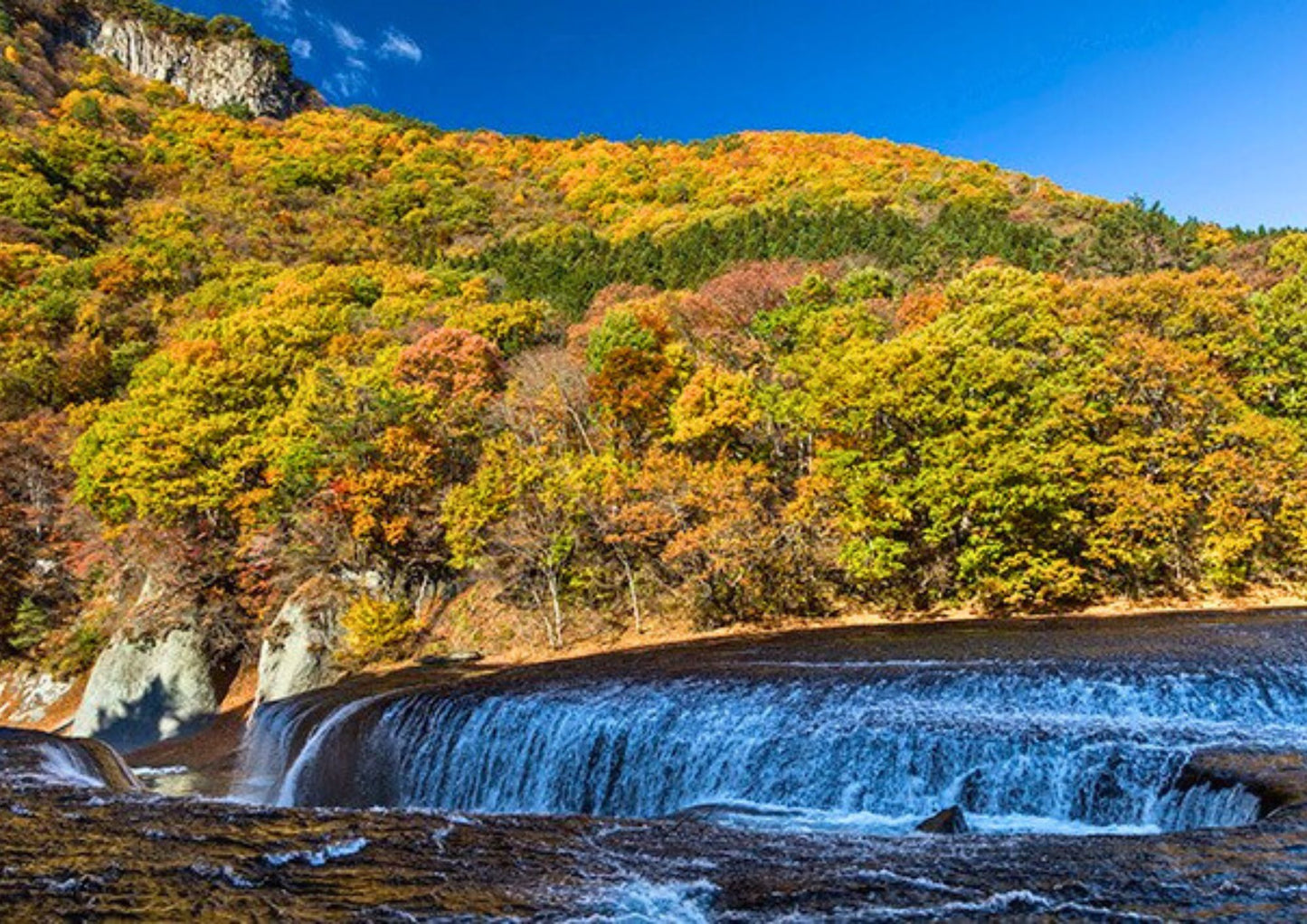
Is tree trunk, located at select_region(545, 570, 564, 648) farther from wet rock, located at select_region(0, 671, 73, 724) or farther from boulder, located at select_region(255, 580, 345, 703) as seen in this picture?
wet rock, located at select_region(0, 671, 73, 724)

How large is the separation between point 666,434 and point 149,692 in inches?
788

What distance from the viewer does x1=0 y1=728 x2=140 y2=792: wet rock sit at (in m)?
8.87

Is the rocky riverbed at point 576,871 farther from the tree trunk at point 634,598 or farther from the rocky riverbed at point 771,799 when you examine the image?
the tree trunk at point 634,598

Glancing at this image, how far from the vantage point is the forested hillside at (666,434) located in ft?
74.3

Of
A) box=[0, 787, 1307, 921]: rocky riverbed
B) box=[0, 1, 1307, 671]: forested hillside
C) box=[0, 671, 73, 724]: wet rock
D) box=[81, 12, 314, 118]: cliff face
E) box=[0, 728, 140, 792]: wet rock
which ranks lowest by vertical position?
box=[0, 671, 73, 724]: wet rock

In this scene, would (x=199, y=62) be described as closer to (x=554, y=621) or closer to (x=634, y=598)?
(x=554, y=621)

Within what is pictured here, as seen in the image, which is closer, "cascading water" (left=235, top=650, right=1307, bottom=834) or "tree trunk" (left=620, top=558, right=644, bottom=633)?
"cascading water" (left=235, top=650, right=1307, bottom=834)

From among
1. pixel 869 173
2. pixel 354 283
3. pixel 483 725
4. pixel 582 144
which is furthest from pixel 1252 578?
pixel 582 144

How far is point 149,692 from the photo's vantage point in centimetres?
2770

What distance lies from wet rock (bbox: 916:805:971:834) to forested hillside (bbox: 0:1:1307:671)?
47.7ft

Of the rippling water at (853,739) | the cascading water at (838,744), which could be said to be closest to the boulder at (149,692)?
the rippling water at (853,739)

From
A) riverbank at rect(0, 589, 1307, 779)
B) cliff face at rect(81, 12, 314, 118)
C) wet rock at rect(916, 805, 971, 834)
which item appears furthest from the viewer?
cliff face at rect(81, 12, 314, 118)

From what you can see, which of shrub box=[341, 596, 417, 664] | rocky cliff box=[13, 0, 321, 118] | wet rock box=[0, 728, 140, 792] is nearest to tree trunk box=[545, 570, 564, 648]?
shrub box=[341, 596, 417, 664]

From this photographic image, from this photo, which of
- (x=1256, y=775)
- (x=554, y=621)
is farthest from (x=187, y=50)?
(x=1256, y=775)
